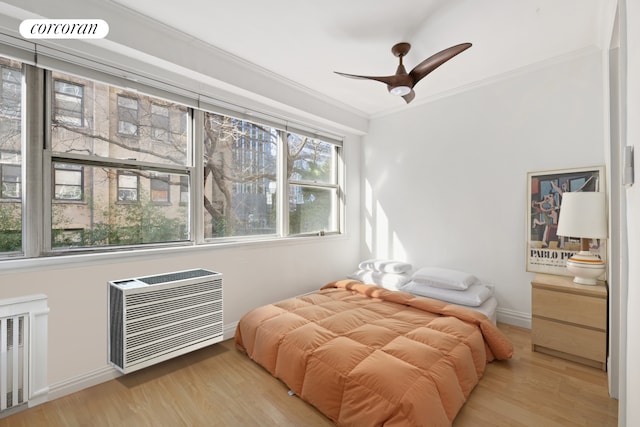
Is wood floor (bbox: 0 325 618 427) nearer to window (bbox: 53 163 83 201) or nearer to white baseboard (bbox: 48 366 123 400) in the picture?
white baseboard (bbox: 48 366 123 400)

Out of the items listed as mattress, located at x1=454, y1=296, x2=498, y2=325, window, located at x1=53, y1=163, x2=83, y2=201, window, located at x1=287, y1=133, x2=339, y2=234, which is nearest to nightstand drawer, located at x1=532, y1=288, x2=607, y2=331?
mattress, located at x1=454, y1=296, x2=498, y2=325

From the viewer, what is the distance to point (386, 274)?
3.72m

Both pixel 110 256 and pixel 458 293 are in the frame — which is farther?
pixel 458 293

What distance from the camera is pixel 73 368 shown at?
6.89 ft

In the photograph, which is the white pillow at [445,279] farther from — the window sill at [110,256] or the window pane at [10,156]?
the window pane at [10,156]

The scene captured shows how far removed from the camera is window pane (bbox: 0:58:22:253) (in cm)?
194

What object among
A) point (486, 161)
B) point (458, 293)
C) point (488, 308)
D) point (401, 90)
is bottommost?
point (488, 308)

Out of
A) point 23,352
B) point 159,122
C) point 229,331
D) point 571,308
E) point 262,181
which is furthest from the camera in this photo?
point 262,181

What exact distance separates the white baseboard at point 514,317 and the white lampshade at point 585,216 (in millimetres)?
1189

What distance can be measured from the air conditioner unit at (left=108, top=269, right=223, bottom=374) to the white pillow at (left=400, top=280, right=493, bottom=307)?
2.09 metres

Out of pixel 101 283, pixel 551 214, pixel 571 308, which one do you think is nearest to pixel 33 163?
pixel 101 283

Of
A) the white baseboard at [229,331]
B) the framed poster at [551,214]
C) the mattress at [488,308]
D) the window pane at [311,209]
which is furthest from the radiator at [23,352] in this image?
the framed poster at [551,214]

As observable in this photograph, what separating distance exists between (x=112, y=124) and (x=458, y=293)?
352 centimetres

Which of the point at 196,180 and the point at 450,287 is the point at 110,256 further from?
the point at 450,287
